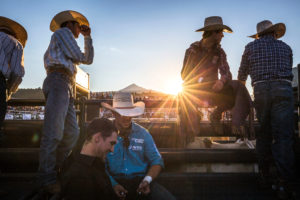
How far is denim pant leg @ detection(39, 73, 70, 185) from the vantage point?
229 cm

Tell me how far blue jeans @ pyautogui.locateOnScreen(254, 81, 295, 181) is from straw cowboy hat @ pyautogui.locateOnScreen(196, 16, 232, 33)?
901 mm

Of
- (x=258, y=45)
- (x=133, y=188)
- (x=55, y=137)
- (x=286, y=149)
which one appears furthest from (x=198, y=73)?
(x=55, y=137)

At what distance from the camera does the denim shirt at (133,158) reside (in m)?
2.47

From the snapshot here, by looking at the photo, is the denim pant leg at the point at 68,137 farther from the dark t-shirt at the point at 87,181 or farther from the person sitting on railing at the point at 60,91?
the dark t-shirt at the point at 87,181

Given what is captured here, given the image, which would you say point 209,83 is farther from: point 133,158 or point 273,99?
point 133,158

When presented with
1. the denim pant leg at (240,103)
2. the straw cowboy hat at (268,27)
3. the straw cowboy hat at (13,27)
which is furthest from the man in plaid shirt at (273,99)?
the straw cowboy hat at (13,27)

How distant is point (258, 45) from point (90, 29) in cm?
223

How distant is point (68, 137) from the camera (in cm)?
271

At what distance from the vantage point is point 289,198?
2592 mm

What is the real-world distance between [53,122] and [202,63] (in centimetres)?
210

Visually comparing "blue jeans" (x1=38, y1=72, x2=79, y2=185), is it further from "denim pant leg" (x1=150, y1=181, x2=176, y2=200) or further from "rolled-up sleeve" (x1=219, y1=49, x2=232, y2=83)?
"rolled-up sleeve" (x1=219, y1=49, x2=232, y2=83)

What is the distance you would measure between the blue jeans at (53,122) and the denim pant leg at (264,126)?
7.81 ft

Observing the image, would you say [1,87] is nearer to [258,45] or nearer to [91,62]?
[91,62]

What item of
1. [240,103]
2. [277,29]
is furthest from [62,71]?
[277,29]
